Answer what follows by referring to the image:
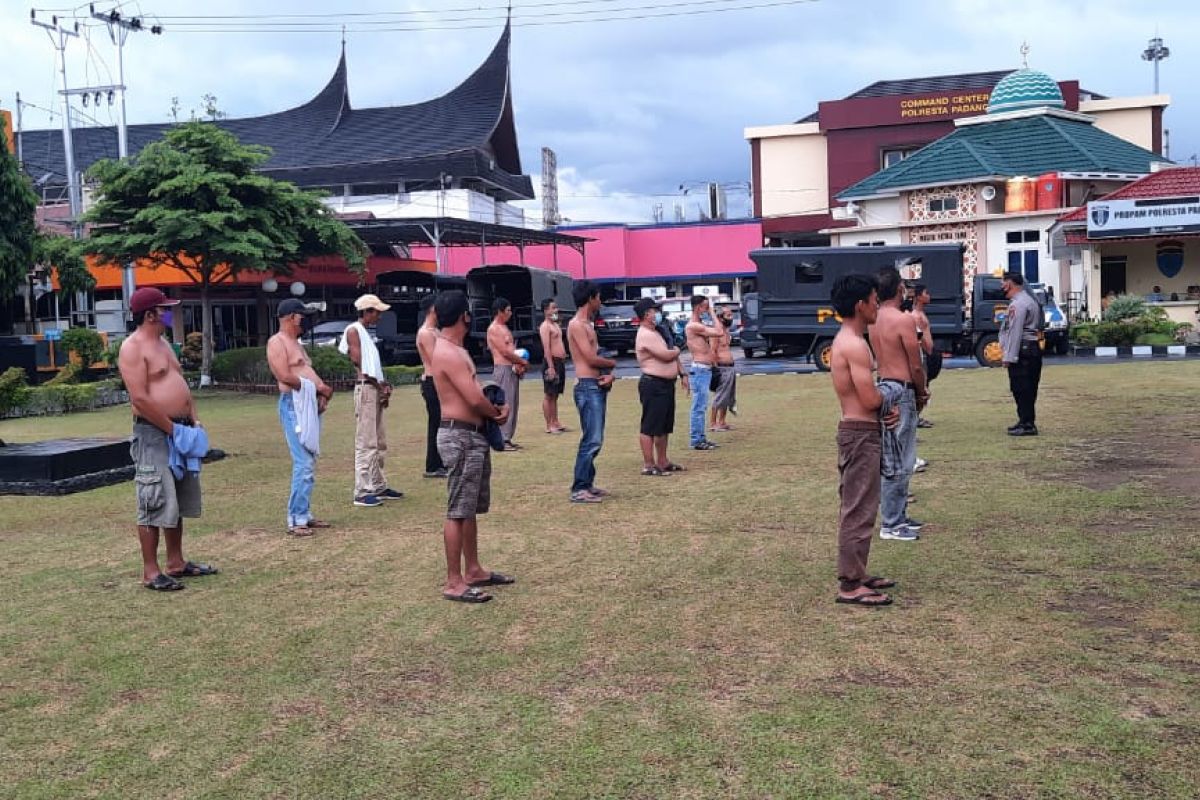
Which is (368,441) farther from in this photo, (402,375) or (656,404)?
(402,375)

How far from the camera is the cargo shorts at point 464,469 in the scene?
6.34 m

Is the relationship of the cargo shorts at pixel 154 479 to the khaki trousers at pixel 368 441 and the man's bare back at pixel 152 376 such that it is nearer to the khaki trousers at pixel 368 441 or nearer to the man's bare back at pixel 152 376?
the man's bare back at pixel 152 376

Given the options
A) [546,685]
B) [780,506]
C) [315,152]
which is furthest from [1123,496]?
[315,152]

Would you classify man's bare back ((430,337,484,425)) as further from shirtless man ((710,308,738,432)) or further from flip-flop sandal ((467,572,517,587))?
shirtless man ((710,308,738,432))

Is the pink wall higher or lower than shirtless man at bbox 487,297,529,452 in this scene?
higher

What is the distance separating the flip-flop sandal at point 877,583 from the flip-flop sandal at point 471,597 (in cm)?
201

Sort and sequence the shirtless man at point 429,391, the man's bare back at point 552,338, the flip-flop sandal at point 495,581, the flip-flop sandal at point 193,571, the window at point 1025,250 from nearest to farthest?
the flip-flop sandal at point 495,581, the flip-flop sandal at point 193,571, the shirtless man at point 429,391, the man's bare back at point 552,338, the window at point 1025,250

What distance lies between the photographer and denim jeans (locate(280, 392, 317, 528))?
332 inches

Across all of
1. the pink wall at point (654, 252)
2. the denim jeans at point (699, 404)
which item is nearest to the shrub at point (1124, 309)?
the denim jeans at point (699, 404)

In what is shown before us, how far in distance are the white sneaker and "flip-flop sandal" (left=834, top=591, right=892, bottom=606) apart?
158 cm

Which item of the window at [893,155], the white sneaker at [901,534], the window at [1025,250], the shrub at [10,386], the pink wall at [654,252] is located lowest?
the white sneaker at [901,534]

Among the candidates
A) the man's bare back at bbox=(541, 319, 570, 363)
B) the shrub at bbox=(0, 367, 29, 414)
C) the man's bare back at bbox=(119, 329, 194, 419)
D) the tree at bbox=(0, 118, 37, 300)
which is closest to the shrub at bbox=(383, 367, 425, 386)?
the tree at bbox=(0, 118, 37, 300)

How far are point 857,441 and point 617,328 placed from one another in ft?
88.5

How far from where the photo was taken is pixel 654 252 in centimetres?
4741
